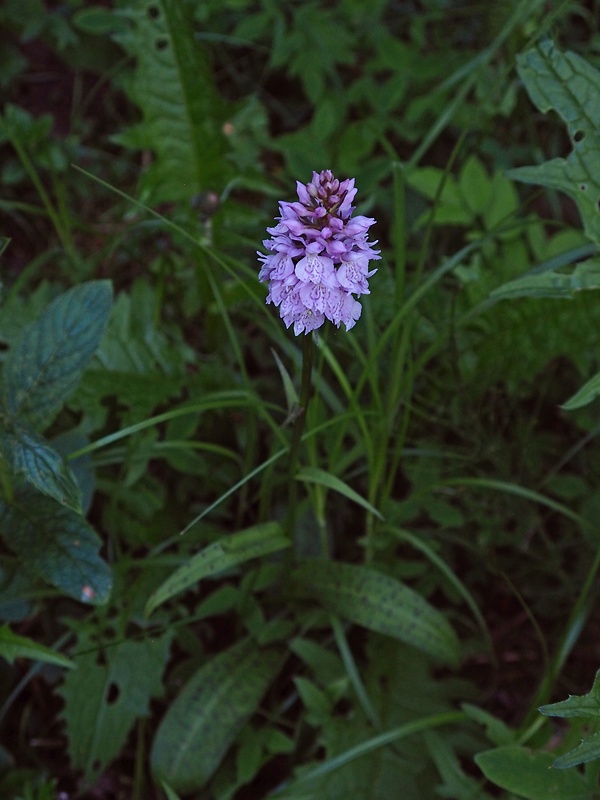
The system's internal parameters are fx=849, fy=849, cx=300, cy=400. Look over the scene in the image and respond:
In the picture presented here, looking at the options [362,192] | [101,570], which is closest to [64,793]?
[101,570]

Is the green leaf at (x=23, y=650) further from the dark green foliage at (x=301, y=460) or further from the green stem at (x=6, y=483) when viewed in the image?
the green stem at (x=6, y=483)

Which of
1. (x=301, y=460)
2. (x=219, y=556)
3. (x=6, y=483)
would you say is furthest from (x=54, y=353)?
(x=301, y=460)

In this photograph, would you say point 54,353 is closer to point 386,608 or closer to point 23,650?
point 23,650

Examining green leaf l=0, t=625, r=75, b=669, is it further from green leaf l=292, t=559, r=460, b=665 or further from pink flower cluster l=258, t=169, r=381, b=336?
pink flower cluster l=258, t=169, r=381, b=336

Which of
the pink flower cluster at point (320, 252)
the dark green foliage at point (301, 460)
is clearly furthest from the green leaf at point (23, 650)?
the pink flower cluster at point (320, 252)

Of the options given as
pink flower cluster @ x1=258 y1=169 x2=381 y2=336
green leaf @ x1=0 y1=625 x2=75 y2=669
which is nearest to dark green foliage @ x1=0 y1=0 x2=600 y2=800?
green leaf @ x1=0 y1=625 x2=75 y2=669

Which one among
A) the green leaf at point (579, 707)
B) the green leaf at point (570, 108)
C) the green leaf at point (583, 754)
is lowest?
the green leaf at point (583, 754)
